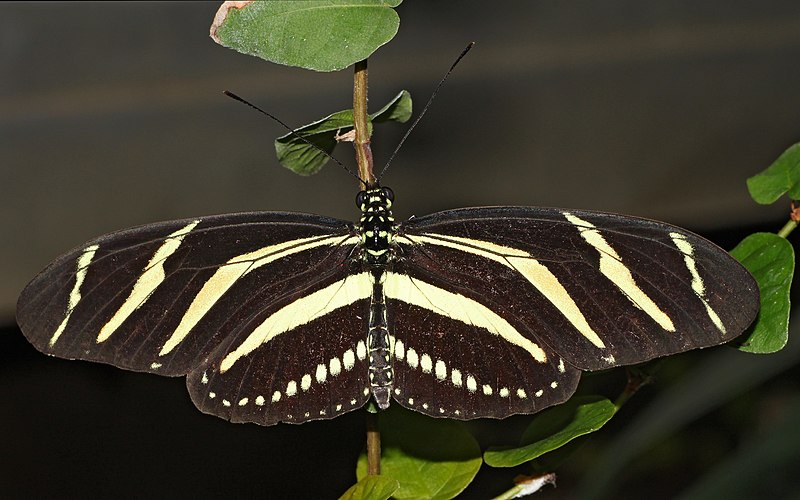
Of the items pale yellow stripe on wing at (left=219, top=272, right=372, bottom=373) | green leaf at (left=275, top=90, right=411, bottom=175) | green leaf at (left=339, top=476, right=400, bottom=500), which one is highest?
green leaf at (left=275, top=90, right=411, bottom=175)

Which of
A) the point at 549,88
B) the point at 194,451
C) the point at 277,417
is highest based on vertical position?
the point at 549,88

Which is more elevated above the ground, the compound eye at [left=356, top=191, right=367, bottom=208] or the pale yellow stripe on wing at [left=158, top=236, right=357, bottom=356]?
the compound eye at [left=356, top=191, right=367, bottom=208]

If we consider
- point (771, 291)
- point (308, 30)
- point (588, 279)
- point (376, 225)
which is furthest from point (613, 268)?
point (308, 30)

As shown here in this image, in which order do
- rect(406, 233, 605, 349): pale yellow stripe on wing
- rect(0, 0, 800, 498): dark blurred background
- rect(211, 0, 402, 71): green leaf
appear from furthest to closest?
rect(0, 0, 800, 498): dark blurred background < rect(406, 233, 605, 349): pale yellow stripe on wing < rect(211, 0, 402, 71): green leaf

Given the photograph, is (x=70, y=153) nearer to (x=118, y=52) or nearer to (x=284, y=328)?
(x=118, y=52)

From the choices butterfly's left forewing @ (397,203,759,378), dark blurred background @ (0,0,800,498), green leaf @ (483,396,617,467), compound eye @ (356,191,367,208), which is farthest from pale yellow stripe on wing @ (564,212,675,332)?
dark blurred background @ (0,0,800,498)

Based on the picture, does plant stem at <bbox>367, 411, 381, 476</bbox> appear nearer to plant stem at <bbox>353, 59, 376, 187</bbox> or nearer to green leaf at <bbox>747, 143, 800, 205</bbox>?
plant stem at <bbox>353, 59, 376, 187</bbox>

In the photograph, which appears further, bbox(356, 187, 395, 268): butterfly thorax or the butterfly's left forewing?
bbox(356, 187, 395, 268): butterfly thorax

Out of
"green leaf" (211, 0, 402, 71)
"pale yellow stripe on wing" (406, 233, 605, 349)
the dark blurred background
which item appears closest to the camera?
"green leaf" (211, 0, 402, 71)

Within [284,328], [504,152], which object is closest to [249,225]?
[284,328]
